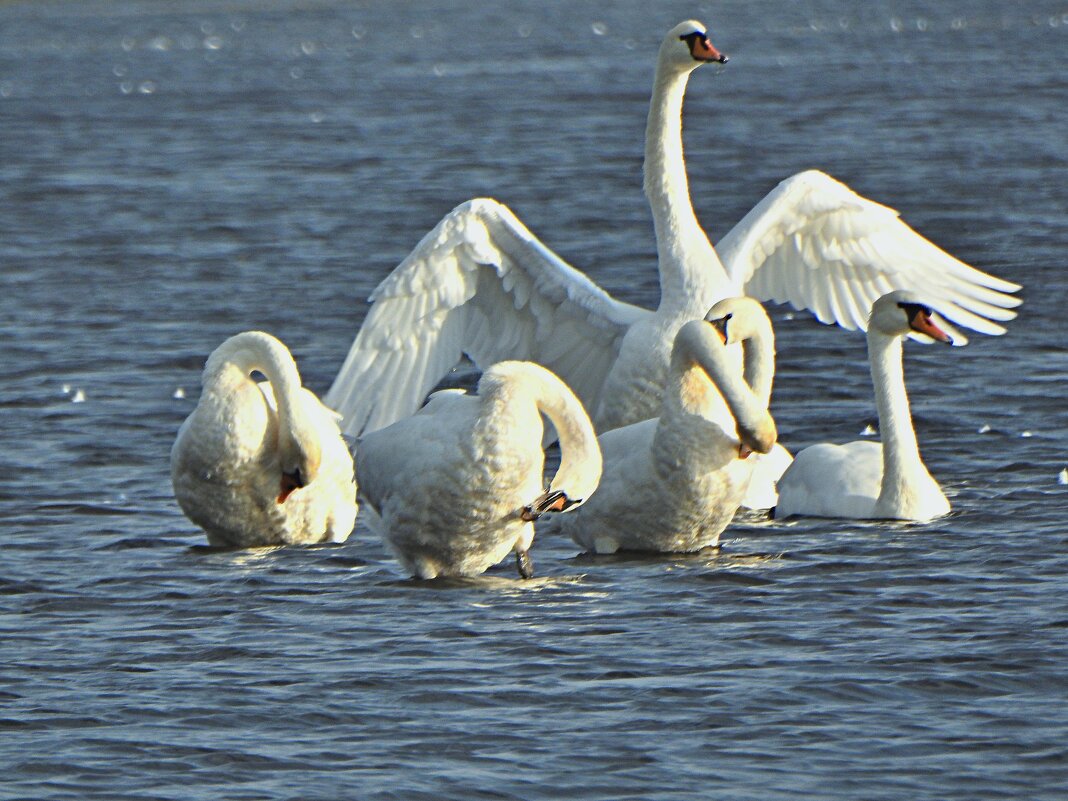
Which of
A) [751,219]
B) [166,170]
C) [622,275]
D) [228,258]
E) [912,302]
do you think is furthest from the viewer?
[166,170]

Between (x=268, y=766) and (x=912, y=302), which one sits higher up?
(x=912, y=302)

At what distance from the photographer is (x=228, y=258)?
17.6 metres

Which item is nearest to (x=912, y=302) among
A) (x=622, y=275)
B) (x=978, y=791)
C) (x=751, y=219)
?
(x=751, y=219)

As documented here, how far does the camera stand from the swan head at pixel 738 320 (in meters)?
8.99

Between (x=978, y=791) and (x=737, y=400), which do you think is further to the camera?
(x=737, y=400)

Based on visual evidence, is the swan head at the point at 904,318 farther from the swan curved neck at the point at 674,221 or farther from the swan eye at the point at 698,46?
the swan eye at the point at 698,46

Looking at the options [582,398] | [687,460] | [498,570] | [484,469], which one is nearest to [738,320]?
[687,460]

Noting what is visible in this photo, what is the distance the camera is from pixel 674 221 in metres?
10.1

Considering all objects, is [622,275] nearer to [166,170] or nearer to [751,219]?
[751,219]

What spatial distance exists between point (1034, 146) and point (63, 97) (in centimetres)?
1485

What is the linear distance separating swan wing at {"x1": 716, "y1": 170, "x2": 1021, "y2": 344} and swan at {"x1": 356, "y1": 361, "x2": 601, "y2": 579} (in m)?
2.37

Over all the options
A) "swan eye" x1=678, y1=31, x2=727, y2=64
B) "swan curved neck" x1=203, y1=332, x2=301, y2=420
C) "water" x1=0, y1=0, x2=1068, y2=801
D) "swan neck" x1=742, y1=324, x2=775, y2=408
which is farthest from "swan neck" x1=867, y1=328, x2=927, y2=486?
"swan curved neck" x1=203, y1=332, x2=301, y2=420

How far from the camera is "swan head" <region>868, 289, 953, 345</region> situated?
31.5 feet

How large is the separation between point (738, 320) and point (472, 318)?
1.64m
